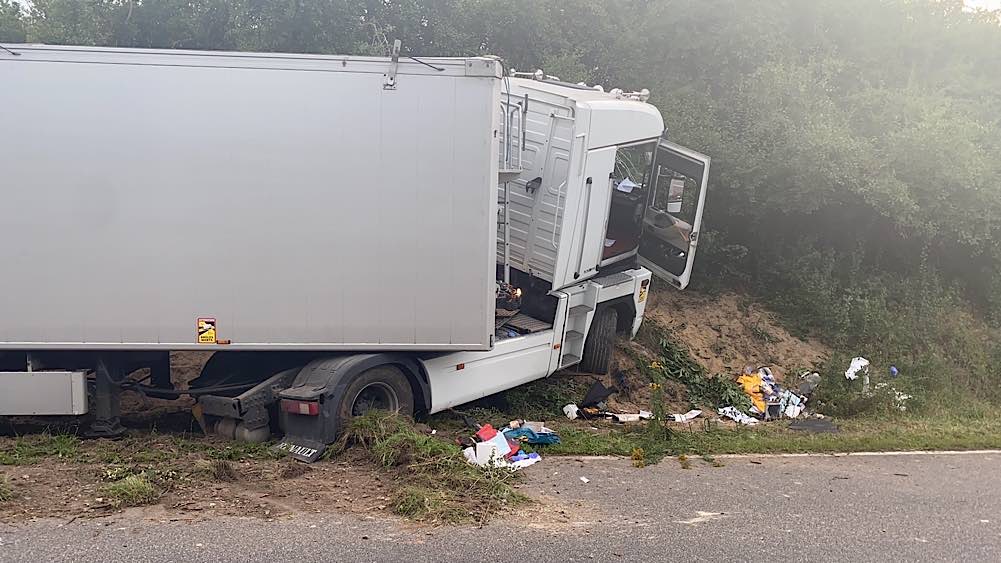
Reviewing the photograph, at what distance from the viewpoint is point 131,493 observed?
520 centimetres

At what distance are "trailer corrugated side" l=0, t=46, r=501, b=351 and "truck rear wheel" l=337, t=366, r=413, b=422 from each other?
271 millimetres

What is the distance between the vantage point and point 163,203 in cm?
616

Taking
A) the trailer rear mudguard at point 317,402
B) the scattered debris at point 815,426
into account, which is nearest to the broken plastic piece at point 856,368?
the scattered debris at point 815,426

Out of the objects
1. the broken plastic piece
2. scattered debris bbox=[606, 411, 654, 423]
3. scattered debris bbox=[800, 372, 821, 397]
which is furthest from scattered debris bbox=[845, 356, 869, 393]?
scattered debris bbox=[606, 411, 654, 423]

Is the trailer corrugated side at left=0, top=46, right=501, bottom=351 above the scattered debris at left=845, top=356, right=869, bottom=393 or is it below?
above

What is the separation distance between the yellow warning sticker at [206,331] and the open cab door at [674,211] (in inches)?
198

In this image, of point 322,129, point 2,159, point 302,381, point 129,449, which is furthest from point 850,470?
point 2,159

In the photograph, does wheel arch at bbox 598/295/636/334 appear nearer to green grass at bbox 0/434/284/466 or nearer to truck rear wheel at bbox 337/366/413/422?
truck rear wheel at bbox 337/366/413/422

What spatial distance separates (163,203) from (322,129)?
1235mm

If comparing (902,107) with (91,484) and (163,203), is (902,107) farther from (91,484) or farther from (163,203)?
(91,484)

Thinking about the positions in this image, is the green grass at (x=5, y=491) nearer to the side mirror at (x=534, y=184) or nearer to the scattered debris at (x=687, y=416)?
the side mirror at (x=534, y=184)

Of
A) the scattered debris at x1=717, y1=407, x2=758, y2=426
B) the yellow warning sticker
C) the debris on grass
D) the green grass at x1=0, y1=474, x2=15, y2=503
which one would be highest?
the yellow warning sticker

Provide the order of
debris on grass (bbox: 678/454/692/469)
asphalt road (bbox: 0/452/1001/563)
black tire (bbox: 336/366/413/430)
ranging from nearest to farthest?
asphalt road (bbox: 0/452/1001/563), black tire (bbox: 336/366/413/430), debris on grass (bbox: 678/454/692/469)

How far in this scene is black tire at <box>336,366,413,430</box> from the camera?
21.5 feet
